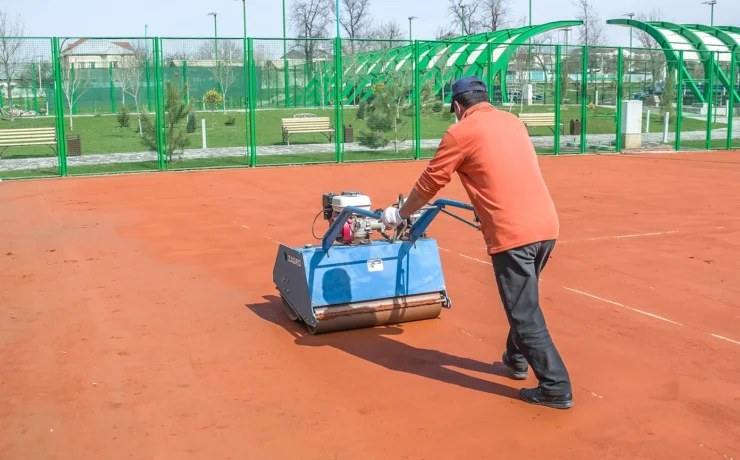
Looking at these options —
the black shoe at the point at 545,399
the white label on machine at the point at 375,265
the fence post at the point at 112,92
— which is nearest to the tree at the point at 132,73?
the fence post at the point at 112,92

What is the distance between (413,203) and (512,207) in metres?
0.58

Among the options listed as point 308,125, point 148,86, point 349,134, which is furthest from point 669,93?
point 148,86

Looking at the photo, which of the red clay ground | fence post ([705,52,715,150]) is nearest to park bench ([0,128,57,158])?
the red clay ground

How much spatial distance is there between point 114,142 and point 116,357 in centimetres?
2184

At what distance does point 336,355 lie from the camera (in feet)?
19.2

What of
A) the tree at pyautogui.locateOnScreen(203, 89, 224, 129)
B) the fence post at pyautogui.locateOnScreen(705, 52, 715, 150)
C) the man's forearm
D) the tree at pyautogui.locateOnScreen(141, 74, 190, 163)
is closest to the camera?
the man's forearm

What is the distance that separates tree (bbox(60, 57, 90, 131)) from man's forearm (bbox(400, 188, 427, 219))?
1858 centimetres

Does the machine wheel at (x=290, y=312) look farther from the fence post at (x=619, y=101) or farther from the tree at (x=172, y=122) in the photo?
the fence post at (x=619, y=101)

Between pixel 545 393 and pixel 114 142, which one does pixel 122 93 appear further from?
pixel 545 393

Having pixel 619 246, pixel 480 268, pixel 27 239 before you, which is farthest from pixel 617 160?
pixel 27 239

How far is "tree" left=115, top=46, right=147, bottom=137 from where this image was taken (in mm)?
20938

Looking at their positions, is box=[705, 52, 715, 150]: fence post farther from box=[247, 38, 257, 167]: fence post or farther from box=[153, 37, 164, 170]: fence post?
box=[153, 37, 164, 170]: fence post

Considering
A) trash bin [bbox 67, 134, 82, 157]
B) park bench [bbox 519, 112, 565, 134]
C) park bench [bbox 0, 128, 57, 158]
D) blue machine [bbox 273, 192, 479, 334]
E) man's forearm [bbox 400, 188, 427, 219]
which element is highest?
park bench [bbox 519, 112, 565, 134]

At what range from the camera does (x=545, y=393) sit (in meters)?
4.77
